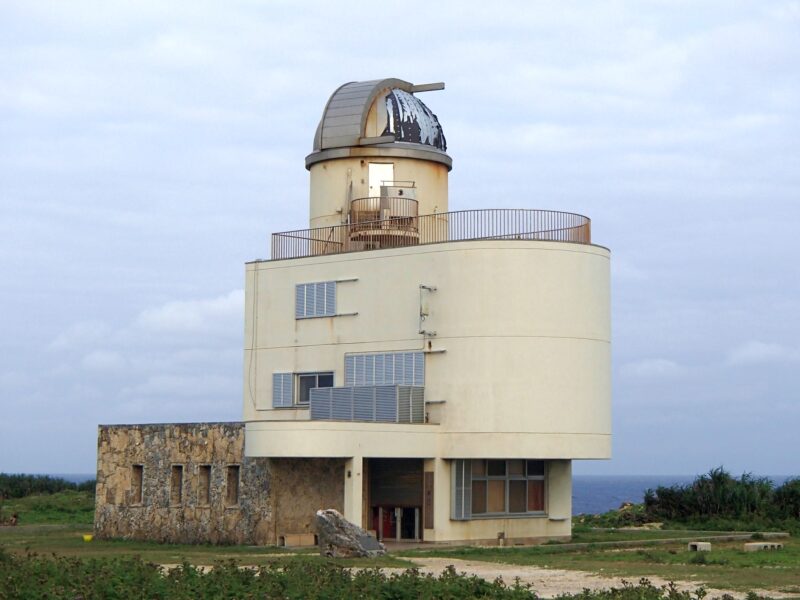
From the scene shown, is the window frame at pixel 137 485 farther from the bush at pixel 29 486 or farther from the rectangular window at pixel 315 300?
the bush at pixel 29 486

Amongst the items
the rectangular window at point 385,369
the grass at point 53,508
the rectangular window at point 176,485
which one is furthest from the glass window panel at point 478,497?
the grass at point 53,508

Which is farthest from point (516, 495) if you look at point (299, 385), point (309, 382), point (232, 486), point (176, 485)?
point (176, 485)

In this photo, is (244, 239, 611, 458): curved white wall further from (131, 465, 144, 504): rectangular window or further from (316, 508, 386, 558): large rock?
(131, 465, 144, 504): rectangular window

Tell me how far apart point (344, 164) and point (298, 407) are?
7.77m

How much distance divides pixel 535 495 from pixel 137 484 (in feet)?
38.7

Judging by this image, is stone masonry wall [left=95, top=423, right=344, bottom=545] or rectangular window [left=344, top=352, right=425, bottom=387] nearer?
stone masonry wall [left=95, top=423, right=344, bottom=545]

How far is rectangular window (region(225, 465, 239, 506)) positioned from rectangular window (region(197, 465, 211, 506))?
85cm

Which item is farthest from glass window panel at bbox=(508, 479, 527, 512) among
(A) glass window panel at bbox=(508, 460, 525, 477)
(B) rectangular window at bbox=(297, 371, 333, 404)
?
(B) rectangular window at bbox=(297, 371, 333, 404)

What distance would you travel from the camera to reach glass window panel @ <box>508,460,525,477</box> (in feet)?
127

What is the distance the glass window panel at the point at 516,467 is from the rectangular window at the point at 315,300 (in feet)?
22.2

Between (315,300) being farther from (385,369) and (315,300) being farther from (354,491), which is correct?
(354,491)

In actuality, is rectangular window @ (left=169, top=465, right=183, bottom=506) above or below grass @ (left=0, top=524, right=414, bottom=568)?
above

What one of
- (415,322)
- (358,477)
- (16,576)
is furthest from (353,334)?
(16,576)

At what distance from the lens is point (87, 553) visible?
32.9 meters
